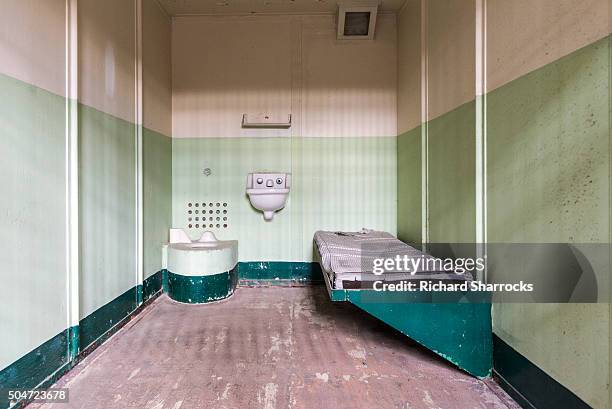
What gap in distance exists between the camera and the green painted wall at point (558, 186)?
1.03 metres

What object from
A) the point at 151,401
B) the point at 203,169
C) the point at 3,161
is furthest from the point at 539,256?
the point at 203,169

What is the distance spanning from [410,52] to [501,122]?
1.41 meters

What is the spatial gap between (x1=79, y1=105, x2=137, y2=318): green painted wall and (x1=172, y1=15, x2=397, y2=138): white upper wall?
0.92 metres

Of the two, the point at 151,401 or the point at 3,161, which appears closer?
the point at 3,161

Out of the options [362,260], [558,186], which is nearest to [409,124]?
[362,260]

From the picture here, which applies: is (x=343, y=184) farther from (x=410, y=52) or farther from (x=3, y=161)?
(x=3, y=161)

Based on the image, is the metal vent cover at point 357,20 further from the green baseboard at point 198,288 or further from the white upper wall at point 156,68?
the green baseboard at point 198,288

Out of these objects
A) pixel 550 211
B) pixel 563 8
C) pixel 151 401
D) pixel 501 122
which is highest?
pixel 563 8

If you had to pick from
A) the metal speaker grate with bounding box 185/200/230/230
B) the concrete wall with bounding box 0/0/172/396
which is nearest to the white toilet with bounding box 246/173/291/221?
the metal speaker grate with bounding box 185/200/230/230

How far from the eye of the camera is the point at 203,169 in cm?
305

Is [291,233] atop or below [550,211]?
below

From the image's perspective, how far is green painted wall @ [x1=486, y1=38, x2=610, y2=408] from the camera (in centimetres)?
103

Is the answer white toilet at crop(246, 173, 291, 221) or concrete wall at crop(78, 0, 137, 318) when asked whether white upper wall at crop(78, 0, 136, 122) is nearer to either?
concrete wall at crop(78, 0, 137, 318)

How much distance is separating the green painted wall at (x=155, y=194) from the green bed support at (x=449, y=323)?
188 centimetres
